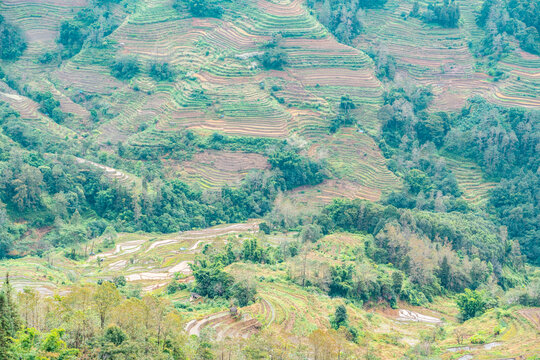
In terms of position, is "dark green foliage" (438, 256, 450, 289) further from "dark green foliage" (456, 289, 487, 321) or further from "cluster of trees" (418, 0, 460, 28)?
"cluster of trees" (418, 0, 460, 28)

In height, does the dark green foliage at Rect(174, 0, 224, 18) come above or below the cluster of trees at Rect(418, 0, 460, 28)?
below

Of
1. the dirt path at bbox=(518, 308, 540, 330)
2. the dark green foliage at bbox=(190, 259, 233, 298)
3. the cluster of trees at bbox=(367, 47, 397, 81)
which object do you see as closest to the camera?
the dirt path at bbox=(518, 308, 540, 330)

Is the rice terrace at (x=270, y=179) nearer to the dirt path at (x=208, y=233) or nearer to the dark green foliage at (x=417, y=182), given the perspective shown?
the dark green foliage at (x=417, y=182)

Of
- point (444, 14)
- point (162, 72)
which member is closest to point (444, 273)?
point (162, 72)

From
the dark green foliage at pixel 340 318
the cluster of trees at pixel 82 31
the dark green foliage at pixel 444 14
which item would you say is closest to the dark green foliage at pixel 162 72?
the cluster of trees at pixel 82 31

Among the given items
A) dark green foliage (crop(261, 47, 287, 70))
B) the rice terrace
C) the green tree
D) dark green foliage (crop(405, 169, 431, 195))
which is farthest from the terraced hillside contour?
the green tree

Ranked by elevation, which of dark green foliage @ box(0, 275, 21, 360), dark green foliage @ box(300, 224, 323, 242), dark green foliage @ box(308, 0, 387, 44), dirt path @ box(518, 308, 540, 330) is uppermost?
dark green foliage @ box(308, 0, 387, 44)
